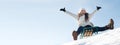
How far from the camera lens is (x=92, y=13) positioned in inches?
535

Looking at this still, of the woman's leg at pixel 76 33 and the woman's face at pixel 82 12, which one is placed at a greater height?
the woman's face at pixel 82 12

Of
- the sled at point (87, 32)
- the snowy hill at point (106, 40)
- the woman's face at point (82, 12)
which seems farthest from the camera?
the woman's face at point (82, 12)

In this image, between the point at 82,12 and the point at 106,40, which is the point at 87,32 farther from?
the point at 106,40

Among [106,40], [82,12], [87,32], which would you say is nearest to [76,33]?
[87,32]

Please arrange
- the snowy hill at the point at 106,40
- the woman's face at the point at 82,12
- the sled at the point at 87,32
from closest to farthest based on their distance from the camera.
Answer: the snowy hill at the point at 106,40
the sled at the point at 87,32
the woman's face at the point at 82,12

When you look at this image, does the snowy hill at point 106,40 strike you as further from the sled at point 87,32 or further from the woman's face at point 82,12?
the woman's face at point 82,12

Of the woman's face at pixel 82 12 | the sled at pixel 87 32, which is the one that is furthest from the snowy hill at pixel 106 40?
the woman's face at pixel 82 12

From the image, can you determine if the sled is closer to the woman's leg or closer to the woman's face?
the woman's leg

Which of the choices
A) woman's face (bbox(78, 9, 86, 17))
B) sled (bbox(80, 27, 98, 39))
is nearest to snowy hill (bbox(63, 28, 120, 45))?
sled (bbox(80, 27, 98, 39))

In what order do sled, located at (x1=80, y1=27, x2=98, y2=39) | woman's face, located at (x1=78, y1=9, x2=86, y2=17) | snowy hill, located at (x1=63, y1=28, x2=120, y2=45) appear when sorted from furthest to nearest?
woman's face, located at (x1=78, y1=9, x2=86, y2=17)
sled, located at (x1=80, y1=27, x2=98, y2=39)
snowy hill, located at (x1=63, y1=28, x2=120, y2=45)

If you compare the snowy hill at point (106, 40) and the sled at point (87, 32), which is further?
the sled at point (87, 32)

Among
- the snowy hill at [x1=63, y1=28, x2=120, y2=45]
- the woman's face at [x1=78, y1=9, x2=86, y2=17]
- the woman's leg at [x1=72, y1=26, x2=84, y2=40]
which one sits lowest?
the snowy hill at [x1=63, y1=28, x2=120, y2=45]

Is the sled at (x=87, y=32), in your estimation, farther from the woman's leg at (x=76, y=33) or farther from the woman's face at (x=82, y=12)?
the woman's face at (x=82, y=12)

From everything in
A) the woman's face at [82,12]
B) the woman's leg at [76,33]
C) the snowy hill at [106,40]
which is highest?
the woman's face at [82,12]
